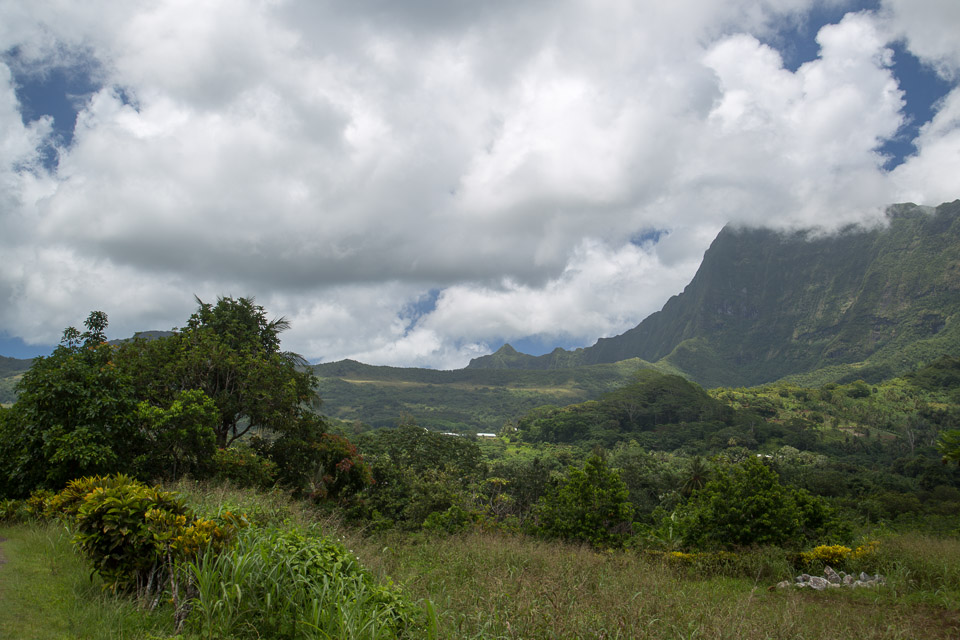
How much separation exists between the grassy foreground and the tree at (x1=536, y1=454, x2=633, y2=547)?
1086cm

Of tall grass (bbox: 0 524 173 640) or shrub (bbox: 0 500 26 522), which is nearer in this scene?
tall grass (bbox: 0 524 173 640)

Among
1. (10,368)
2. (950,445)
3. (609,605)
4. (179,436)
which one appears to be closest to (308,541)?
(609,605)

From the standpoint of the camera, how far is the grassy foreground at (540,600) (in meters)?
4.37

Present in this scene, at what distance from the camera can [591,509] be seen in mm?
20672

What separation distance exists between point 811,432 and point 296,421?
360ft

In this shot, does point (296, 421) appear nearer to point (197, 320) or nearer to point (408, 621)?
point (197, 320)

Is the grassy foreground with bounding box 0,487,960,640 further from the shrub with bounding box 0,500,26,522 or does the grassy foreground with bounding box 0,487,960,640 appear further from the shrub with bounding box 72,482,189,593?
the shrub with bounding box 0,500,26,522

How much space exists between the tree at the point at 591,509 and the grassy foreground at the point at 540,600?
10858 millimetres

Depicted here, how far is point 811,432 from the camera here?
100062mm

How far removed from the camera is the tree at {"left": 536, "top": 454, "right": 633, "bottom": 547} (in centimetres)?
2016

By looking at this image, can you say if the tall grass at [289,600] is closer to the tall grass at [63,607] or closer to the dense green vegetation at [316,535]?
the dense green vegetation at [316,535]

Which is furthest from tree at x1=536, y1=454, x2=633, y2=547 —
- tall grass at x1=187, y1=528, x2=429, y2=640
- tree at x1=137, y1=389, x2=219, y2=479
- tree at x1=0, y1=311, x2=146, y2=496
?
tall grass at x1=187, y1=528, x2=429, y2=640

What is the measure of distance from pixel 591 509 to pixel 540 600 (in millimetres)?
17005

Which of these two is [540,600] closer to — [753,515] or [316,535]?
[316,535]
